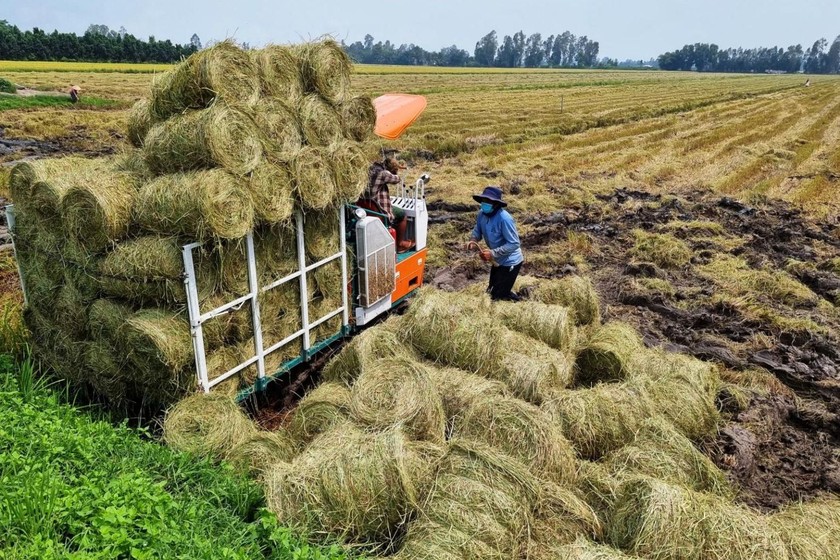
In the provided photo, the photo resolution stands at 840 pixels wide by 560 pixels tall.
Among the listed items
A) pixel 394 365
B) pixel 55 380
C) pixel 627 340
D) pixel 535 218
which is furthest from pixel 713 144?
pixel 55 380

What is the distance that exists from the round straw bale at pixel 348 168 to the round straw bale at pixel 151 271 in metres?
1.69

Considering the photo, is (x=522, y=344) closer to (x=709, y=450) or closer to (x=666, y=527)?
(x=709, y=450)

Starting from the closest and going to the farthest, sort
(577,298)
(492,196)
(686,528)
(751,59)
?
(686,528)
(492,196)
(577,298)
(751,59)

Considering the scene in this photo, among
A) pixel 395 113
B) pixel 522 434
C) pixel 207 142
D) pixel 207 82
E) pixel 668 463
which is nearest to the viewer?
pixel 522 434

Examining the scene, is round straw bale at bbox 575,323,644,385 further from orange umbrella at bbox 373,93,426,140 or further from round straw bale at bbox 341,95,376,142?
orange umbrella at bbox 373,93,426,140

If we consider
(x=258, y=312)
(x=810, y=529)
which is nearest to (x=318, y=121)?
(x=258, y=312)

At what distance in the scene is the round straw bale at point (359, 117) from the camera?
6382 mm

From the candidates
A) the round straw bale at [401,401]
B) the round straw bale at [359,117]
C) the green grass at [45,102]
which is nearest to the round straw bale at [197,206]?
the round straw bale at [401,401]

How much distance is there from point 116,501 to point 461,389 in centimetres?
280

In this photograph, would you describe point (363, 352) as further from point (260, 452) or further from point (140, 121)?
point (140, 121)

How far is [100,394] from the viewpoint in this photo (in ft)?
18.4

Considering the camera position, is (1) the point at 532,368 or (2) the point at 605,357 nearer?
(1) the point at 532,368

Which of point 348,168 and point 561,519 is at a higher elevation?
point 348,168

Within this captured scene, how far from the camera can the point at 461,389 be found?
511 cm
